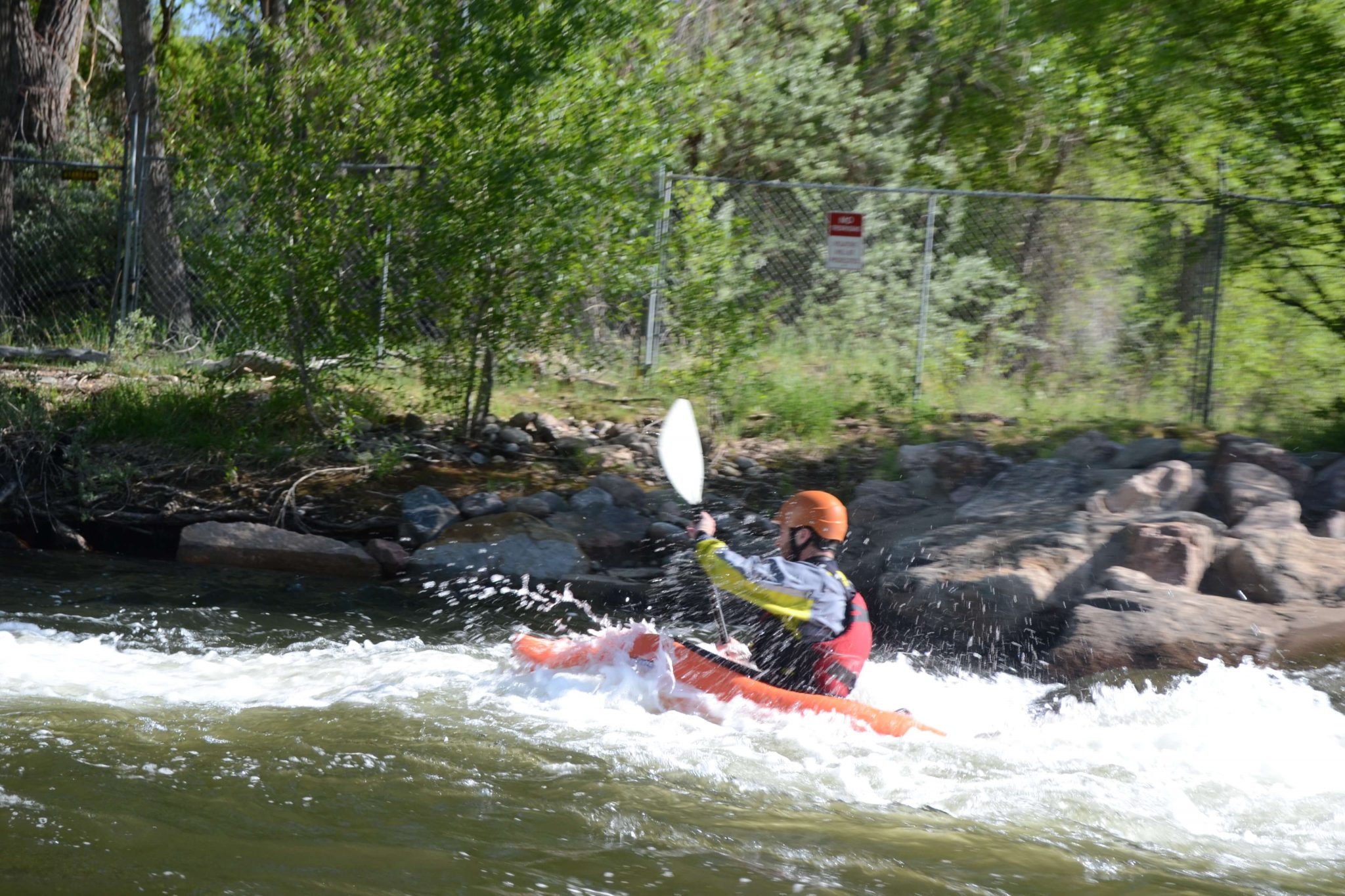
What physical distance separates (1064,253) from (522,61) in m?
4.71

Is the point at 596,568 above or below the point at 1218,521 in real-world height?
below

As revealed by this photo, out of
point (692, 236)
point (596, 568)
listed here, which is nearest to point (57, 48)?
point (692, 236)

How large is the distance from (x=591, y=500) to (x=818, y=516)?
137 inches

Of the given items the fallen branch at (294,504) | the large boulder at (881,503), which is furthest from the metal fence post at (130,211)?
the large boulder at (881,503)

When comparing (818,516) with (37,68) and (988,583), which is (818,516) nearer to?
(988,583)

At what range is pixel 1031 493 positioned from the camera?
299 inches

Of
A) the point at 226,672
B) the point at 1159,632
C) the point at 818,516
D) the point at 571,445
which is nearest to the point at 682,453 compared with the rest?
the point at 818,516

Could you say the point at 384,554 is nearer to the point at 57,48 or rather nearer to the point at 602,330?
the point at 602,330

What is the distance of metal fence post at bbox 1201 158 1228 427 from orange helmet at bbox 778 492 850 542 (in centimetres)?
518

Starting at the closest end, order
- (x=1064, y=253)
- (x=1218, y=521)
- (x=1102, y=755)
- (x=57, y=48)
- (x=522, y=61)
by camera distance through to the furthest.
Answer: (x=1102, y=755)
(x=1218, y=521)
(x=522, y=61)
(x=1064, y=253)
(x=57, y=48)

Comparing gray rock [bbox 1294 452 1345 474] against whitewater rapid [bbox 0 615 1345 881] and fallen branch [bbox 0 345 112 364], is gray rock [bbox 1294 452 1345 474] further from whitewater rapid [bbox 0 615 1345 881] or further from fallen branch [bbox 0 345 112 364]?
fallen branch [bbox 0 345 112 364]

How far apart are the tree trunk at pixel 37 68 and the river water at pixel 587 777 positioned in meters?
8.10

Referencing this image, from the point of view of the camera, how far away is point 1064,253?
9898 mm

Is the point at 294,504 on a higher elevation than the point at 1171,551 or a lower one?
lower
